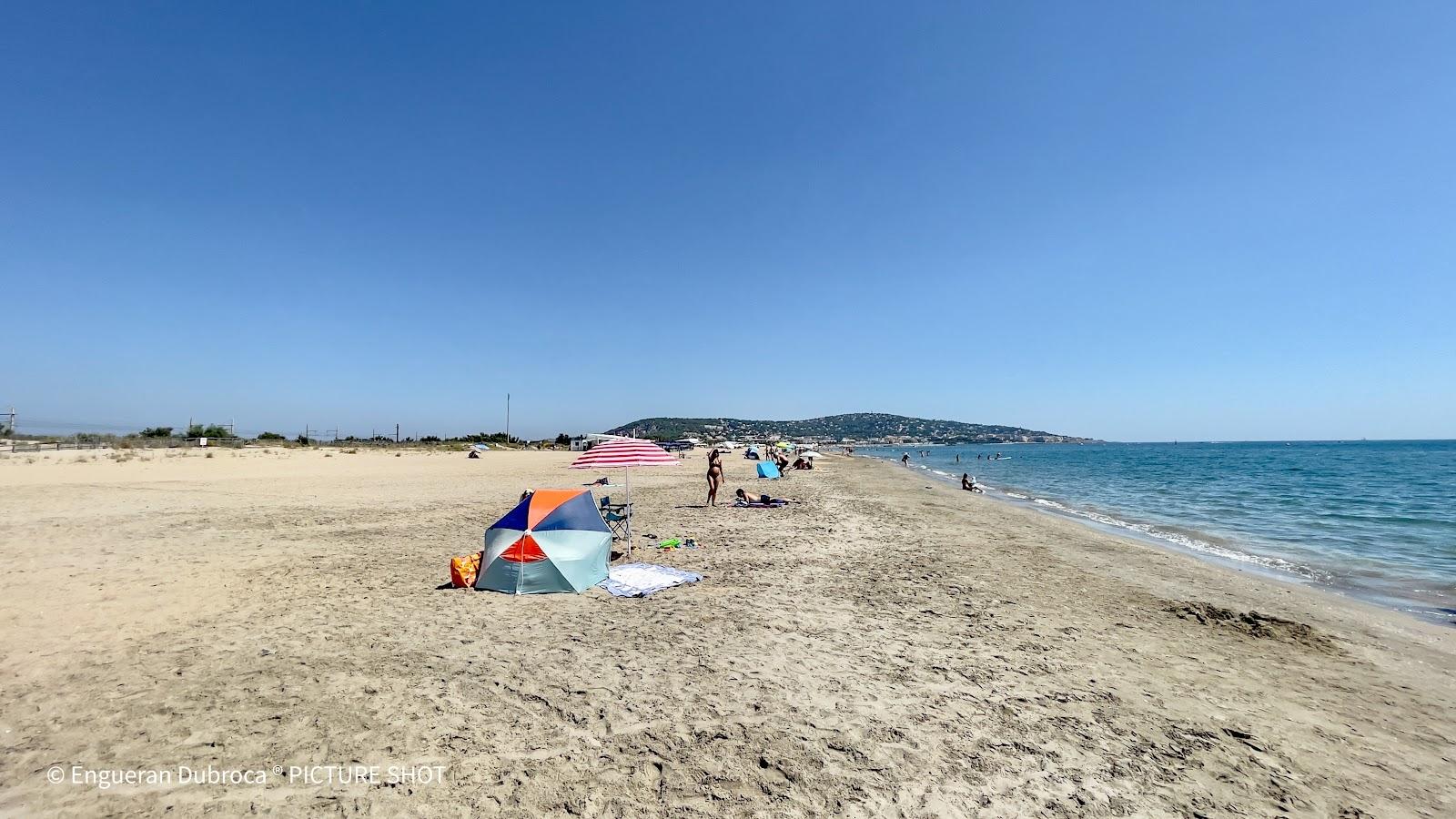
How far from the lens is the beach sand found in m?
3.74

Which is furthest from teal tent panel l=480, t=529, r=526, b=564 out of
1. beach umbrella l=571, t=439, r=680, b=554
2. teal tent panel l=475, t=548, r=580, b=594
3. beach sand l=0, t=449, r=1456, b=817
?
beach umbrella l=571, t=439, r=680, b=554

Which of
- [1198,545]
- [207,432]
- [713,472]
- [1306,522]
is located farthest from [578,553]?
[207,432]

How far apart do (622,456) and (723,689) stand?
5.69 metres

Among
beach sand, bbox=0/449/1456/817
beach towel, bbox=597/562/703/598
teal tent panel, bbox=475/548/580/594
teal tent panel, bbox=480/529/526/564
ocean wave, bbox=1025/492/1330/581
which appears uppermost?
teal tent panel, bbox=480/529/526/564

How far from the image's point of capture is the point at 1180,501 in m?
24.9

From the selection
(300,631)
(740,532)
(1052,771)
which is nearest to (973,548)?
(740,532)

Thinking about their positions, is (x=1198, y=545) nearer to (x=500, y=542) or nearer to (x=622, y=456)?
(x=622, y=456)

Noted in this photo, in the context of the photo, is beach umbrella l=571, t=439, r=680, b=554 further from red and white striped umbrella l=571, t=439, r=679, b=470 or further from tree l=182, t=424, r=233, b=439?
tree l=182, t=424, r=233, b=439

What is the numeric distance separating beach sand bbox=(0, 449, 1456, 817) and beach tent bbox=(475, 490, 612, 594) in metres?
0.31

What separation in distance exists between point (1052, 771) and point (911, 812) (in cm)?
121

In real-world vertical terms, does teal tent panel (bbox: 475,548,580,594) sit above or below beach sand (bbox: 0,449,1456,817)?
above

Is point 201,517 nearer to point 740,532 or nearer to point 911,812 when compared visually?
point 740,532

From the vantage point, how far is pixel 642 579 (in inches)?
341

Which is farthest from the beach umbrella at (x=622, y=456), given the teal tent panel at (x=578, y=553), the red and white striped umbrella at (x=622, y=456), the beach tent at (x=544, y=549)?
the teal tent panel at (x=578, y=553)
